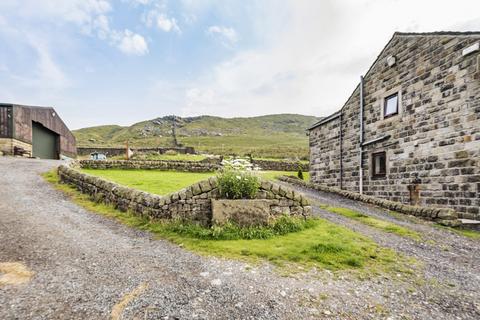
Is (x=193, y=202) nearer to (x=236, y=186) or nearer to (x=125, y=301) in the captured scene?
(x=236, y=186)

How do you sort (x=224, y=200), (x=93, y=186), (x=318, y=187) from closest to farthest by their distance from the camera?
(x=224, y=200) < (x=93, y=186) < (x=318, y=187)

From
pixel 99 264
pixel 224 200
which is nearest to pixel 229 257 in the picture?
pixel 224 200

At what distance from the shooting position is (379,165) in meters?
13.7

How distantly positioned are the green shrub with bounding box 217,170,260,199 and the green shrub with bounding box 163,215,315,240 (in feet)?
2.57

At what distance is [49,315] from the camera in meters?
3.16

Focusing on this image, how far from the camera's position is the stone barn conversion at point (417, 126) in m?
9.45

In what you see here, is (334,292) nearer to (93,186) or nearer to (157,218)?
(157,218)

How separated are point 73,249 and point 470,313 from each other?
22.2ft

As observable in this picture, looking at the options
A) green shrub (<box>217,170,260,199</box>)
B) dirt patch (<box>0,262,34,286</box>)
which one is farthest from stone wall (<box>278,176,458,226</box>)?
dirt patch (<box>0,262,34,286</box>)

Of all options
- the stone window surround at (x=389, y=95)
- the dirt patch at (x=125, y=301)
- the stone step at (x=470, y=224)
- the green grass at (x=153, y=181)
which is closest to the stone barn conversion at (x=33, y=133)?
the green grass at (x=153, y=181)

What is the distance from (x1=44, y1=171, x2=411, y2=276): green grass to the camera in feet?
17.0

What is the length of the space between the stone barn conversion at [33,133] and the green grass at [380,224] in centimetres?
2585

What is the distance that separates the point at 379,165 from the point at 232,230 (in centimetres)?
1047

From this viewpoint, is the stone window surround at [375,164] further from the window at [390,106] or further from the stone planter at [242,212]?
the stone planter at [242,212]
